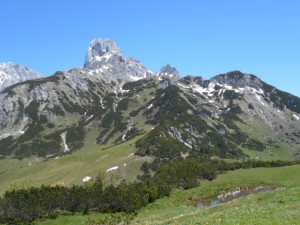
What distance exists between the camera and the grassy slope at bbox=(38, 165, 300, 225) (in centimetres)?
3270

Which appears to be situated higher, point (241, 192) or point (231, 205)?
point (231, 205)

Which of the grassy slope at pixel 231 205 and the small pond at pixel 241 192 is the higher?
the grassy slope at pixel 231 205

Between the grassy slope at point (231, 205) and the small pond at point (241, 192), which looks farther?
the small pond at point (241, 192)

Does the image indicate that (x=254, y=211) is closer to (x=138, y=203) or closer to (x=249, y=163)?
(x=138, y=203)

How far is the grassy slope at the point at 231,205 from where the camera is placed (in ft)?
107

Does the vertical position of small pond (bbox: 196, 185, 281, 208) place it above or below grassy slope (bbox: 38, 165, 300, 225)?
below

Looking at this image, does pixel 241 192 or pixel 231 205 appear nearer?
pixel 231 205

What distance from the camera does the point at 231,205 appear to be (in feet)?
176

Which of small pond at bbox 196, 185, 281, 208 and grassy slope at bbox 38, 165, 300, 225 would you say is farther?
small pond at bbox 196, 185, 281, 208

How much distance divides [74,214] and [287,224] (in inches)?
2436

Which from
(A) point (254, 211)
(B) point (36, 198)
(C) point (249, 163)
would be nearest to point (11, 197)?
(B) point (36, 198)

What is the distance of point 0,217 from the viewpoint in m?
79.8

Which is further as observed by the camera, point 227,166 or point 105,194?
point 227,166

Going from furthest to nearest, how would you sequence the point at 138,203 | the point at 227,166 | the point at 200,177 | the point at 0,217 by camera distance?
the point at 227,166 < the point at 200,177 < the point at 138,203 < the point at 0,217
